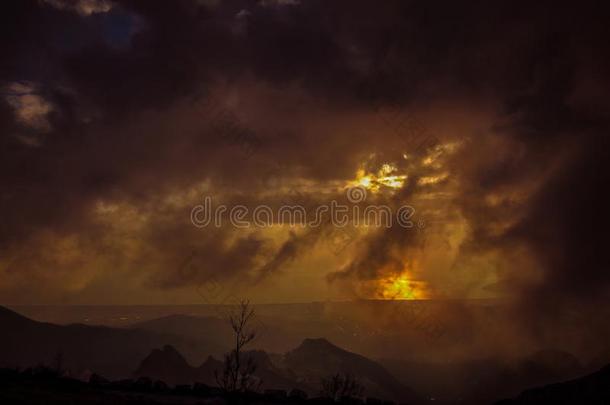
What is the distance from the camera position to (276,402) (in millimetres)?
50219

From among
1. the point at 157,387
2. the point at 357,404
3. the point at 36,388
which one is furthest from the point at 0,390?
the point at 357,404

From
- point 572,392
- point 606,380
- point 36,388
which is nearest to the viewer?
point 36,388

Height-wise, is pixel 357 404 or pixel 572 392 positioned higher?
pixel 357 404

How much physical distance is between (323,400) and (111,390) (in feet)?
76.8

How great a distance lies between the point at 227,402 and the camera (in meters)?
46.3

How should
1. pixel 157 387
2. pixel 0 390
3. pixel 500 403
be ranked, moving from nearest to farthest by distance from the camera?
pixel 0 390
pixel 157 387
pixel 500 403

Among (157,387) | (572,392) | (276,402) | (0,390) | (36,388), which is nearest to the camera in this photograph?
(0,390)

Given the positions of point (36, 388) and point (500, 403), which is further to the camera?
point (500, 403)

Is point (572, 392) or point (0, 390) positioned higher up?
point (0, 390)

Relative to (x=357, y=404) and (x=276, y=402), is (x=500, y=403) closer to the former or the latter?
(x=357, y=404)

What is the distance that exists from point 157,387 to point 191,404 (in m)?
10.4

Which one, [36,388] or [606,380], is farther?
[606,380]

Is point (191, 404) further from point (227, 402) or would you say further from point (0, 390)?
point (0, 390)

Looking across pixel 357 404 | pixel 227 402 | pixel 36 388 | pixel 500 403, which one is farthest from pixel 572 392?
pixel 36 388
